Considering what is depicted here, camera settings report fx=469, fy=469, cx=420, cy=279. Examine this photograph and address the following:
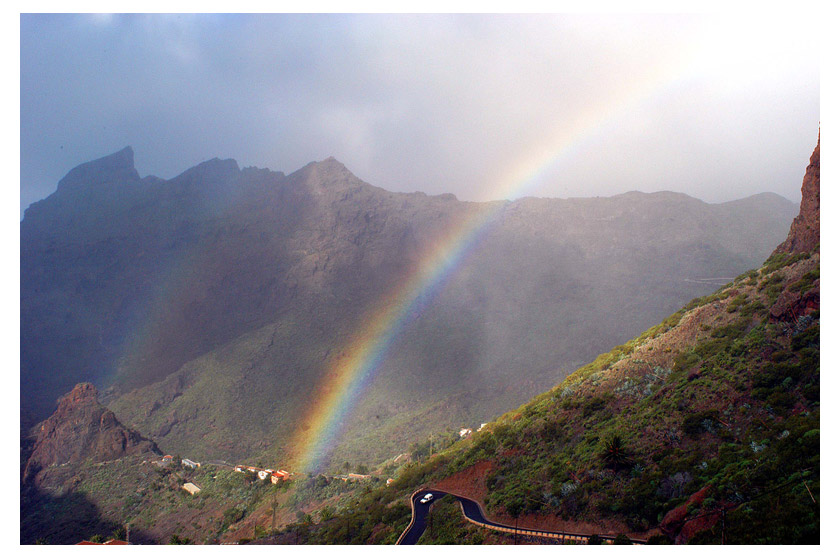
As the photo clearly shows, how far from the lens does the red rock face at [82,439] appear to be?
66750mm

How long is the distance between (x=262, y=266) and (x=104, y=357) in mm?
52182

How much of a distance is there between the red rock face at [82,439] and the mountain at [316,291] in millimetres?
17263

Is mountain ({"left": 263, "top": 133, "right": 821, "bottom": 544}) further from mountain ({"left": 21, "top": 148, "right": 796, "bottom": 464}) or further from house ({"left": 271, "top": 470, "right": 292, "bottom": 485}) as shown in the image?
mountain ({"left": 21, "top": 148, "right": 796, "bottom": 464})

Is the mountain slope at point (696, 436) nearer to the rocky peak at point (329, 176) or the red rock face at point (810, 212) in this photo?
the red rock face at point (810, 212)

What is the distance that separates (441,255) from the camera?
539 feet

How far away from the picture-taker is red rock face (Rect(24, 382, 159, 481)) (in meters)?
66.8

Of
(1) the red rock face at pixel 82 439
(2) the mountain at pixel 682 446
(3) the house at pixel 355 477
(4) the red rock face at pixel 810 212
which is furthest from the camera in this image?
(1) the red rock face at pixel 82 439

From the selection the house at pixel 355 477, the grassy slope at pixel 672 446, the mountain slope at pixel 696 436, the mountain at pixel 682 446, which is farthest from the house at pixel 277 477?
the mountain slope at pixel 696 436

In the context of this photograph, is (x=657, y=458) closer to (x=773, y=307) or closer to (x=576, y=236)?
(x=773, y=307)

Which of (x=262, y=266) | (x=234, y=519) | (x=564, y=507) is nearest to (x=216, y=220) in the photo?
(x=262, y=266)

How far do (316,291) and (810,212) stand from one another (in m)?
123

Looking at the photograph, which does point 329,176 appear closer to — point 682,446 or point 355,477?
point 355,477

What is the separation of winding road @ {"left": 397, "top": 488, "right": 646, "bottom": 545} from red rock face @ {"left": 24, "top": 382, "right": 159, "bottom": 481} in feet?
190

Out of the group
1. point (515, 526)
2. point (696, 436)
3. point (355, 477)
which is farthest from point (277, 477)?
point (696, 436)
